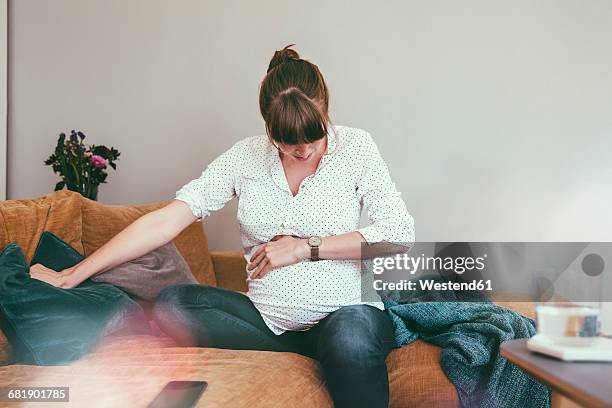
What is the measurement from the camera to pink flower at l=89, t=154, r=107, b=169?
112 inches

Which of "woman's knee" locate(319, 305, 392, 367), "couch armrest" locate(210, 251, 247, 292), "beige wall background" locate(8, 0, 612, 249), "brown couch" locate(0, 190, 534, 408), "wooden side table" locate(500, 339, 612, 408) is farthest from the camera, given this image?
"beige wall background" locate(8, 0, 612, 249)

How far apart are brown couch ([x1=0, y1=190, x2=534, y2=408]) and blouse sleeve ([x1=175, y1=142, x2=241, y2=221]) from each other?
14.7 inches

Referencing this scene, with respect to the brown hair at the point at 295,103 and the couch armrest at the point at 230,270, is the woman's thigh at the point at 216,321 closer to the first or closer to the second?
the brown hair at the point at 295,103

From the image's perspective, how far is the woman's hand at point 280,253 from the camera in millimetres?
1747

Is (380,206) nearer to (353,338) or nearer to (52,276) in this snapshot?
(353,338)

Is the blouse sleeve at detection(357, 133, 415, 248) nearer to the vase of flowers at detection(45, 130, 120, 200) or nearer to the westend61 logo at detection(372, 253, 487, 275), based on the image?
the westend61 logo at detection(372, 253, 487, 275)

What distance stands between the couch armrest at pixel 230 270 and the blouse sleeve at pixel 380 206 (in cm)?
91

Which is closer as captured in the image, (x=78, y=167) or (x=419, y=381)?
(x=419, y=381)

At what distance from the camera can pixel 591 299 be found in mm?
2908

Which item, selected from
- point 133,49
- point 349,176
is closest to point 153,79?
point 133,49

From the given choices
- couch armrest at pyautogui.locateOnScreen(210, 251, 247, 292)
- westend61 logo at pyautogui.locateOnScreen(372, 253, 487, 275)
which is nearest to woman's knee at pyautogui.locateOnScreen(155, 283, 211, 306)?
couch armrest at pyautogui.locateOnScreen(210, 251, 247, 292)

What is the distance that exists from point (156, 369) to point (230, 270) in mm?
1140

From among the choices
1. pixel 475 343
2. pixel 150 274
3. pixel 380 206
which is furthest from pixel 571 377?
pixel 150 274

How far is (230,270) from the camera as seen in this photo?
2695 mm
